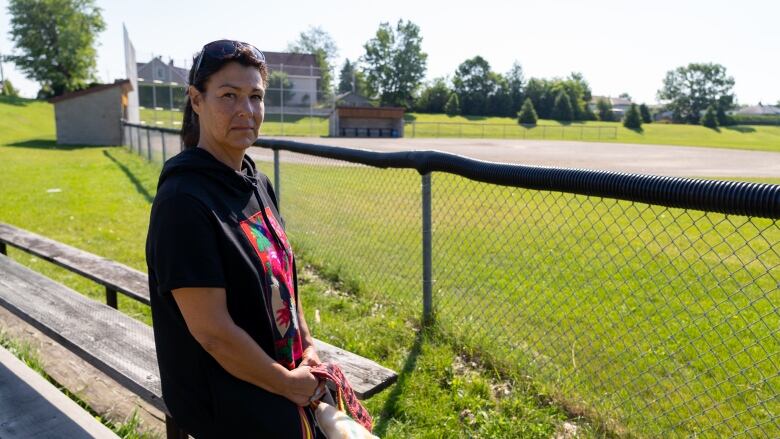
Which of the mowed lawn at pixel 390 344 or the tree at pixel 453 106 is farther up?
the tree at pixel 453 106

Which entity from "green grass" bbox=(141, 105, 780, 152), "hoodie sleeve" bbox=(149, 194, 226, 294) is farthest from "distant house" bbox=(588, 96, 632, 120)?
"hoodie sleeve" bbox=(149, 194, 226, 294)

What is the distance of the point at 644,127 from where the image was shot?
7450 cm

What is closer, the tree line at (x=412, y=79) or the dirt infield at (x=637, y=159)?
the dirt infield at (x=637, y=159)

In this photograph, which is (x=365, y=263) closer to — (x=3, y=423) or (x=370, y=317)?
(x=370, y=317)

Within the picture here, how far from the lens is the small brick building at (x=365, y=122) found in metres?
41.6

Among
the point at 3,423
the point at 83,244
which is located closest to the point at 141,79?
the point at 83,244

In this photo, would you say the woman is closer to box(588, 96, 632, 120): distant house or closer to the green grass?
the green grass

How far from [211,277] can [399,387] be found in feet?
7.08

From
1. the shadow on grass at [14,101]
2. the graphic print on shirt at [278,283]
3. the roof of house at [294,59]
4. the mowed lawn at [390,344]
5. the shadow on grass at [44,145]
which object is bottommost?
the shadow on grass at [44,145]

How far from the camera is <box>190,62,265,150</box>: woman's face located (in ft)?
6.00

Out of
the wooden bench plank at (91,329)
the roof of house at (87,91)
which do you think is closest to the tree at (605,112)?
the roof of house at (87,91)

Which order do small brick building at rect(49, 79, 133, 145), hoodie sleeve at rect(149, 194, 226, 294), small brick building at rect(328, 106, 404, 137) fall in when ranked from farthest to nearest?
small brick building at rect(328, 106, 404, 137) → small brick building at rect(49, 79, 133, 145) → hoodie sleeve at rect(149, 194, 226, 294)

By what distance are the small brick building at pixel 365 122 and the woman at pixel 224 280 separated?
3968cm

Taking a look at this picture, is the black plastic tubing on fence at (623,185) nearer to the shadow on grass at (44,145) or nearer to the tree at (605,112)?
the shadow on grass at (44,145)
